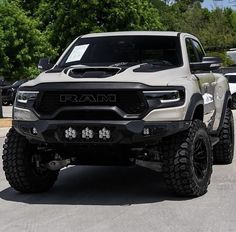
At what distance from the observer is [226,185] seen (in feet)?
26.6

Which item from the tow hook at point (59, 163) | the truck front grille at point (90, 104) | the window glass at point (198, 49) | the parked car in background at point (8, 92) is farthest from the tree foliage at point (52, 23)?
the truck front grille at point (90, 104)

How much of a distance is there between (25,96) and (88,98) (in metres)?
0.81

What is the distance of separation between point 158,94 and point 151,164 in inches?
32.8

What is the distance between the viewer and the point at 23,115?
7.18m

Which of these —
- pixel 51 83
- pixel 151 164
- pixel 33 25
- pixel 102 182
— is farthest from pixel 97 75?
pixel 33 25

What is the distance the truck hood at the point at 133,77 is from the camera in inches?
269

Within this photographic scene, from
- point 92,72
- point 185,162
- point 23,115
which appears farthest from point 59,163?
point 185,162

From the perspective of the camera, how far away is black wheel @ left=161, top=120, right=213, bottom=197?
6.92 metres

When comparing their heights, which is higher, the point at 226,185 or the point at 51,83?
the point at 51,83

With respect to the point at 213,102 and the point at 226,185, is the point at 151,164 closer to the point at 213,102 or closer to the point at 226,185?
the point at 226,185

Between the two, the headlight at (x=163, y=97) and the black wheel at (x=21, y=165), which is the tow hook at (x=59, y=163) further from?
the headlight at (x=163, y=97)

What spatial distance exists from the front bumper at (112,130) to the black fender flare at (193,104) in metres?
0.07

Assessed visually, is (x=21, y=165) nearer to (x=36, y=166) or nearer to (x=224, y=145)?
(x=36, y=166)

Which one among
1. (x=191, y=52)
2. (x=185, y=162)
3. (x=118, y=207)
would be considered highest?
(x=191, y=52)
